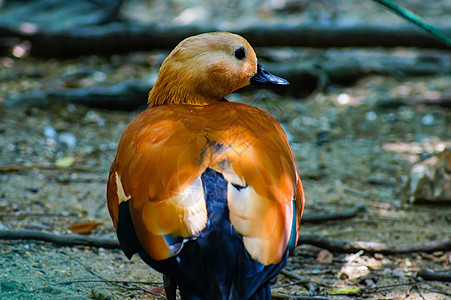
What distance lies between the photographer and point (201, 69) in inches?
127

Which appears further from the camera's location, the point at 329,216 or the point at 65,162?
the point at 65,162

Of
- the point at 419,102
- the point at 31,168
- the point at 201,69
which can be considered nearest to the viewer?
the point at 201,69

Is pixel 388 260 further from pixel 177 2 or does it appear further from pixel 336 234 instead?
pixel 177 2

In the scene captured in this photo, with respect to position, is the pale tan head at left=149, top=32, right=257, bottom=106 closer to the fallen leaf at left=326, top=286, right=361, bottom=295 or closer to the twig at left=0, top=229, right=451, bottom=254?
the twig at left=0, top=229, right=451, bottom=254

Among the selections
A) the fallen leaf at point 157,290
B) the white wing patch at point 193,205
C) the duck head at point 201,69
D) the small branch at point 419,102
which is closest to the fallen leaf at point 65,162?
the duck head at point 201,69

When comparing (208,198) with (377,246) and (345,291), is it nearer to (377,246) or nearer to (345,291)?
(345,291)

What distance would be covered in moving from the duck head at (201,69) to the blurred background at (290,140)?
0.93 feet

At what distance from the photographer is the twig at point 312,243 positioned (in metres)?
3.58

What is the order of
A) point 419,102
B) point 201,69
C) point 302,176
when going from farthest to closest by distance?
point 419,102 < point 302,176 < point 201,69

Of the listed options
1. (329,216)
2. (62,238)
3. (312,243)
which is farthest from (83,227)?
(329,216)

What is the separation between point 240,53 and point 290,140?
8.46ft

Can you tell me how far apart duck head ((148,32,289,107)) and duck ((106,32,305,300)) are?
7.4 inches

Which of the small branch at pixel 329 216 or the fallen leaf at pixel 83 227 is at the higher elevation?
the fallen leaf at pixel 83 227

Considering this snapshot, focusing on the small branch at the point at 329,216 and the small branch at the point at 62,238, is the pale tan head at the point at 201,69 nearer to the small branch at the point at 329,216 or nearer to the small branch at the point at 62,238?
the small branch at the point at 62,238
